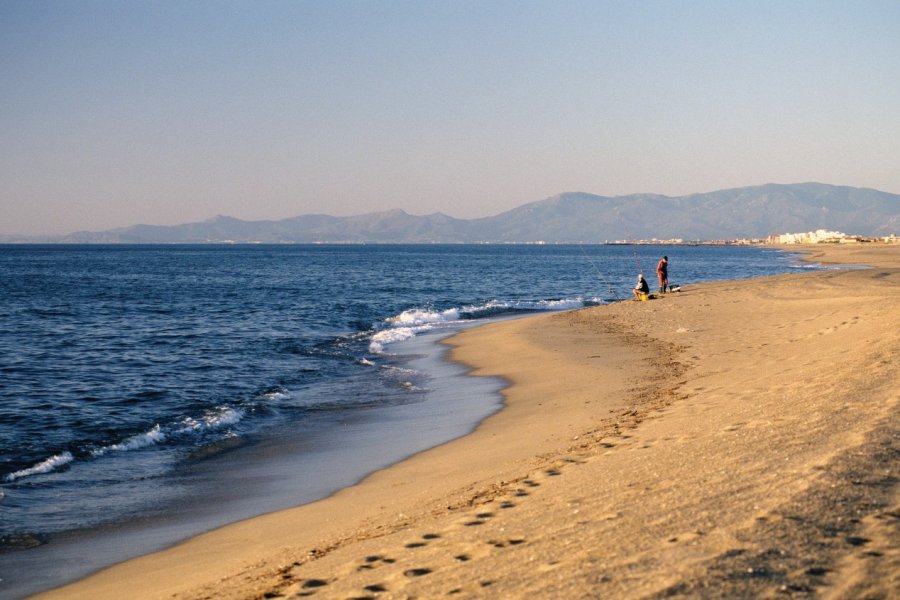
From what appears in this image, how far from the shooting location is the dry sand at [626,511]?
4.82 meters

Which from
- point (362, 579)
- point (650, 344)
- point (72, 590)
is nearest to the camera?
point (362, 579)

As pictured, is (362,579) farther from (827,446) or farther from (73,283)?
(73,283)

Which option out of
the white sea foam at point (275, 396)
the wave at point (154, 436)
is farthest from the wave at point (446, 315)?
the wave at point (154, 436)

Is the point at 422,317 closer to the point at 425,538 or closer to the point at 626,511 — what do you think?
the point at 425,538

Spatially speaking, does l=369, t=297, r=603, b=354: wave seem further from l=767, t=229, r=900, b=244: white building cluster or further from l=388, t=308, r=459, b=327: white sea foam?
l=767, t=229, r=900, b=244: white building cluster

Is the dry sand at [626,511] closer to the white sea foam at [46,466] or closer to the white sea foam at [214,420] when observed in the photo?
the white sea foam at [46,466]

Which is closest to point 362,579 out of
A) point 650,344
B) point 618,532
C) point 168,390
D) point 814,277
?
point 618,532

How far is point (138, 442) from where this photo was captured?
12.5m

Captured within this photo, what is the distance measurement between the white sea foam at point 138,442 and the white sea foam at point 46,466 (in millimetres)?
422

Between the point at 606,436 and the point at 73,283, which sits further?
the point at 73,283

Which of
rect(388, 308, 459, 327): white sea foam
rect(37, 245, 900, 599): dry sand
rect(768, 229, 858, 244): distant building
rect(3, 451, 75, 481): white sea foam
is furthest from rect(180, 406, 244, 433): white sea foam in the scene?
rect(768, 229, 858, 244): distant building

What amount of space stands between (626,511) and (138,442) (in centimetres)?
921

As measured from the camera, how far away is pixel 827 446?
711cm

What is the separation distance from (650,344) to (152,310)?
27232mm
